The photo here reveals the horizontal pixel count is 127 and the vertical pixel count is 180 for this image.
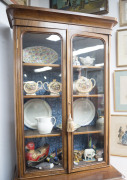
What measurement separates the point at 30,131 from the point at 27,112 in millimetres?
143

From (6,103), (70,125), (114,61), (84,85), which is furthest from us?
(114,61)

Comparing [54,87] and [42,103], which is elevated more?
[54,87]

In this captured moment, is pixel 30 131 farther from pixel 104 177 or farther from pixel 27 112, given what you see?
pixel 104 177

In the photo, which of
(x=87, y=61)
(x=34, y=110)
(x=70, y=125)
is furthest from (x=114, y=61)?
(x=34, y=110)

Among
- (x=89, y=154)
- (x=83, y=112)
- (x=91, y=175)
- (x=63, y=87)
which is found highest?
(x=63, y=87)

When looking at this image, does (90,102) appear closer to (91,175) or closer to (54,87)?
(54,87)

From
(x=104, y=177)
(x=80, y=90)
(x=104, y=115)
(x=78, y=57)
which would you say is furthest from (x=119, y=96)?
(x=104, y=177)

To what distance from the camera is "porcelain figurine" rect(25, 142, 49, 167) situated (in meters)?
1.10

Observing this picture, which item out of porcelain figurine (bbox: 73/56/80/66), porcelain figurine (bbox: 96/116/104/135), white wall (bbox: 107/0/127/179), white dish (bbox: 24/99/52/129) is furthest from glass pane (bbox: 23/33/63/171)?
white wall (bbox: 107/0/127/179)

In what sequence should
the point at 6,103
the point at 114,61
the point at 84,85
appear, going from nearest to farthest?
the point at 84,85
the point at 6,103
the point at 114,61

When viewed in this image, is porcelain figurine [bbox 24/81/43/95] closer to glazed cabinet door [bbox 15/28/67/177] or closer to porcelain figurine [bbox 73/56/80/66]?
glazed cabinet door [bbox 15/28/67/177]

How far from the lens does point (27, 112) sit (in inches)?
44.3

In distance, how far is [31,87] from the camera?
1.12 meters

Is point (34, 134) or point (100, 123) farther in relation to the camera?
point (100, 123)
